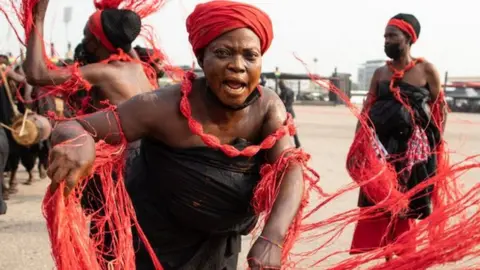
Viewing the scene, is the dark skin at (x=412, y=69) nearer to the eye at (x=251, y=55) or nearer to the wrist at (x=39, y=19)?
the wrist at (x=39, y=19)

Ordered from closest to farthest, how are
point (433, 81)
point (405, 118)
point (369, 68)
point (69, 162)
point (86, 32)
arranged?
point (69, 162) < point (86, 32) < point (405, 118) < point (433, 81) < point (369, 68)

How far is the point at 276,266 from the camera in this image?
191 cm

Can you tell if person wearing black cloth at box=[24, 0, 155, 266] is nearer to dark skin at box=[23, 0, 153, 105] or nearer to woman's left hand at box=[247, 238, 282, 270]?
dark skin at box=[23, 0, 153, 105]

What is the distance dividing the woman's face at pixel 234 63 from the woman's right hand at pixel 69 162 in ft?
A: 1.51

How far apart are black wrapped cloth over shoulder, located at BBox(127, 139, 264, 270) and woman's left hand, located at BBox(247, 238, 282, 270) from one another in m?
0.31

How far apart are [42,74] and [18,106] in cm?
489

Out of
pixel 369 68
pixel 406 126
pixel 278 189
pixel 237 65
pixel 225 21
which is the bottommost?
pixel 369 68

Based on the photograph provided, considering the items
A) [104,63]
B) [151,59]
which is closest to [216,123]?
[104,63]

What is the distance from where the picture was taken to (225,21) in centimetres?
209

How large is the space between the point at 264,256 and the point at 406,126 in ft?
10.2

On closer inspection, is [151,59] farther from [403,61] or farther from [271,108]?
[271,108]

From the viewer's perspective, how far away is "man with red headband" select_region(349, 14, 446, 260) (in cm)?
475

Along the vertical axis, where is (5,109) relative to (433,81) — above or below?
below

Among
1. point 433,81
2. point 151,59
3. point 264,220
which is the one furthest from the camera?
point 433,81
